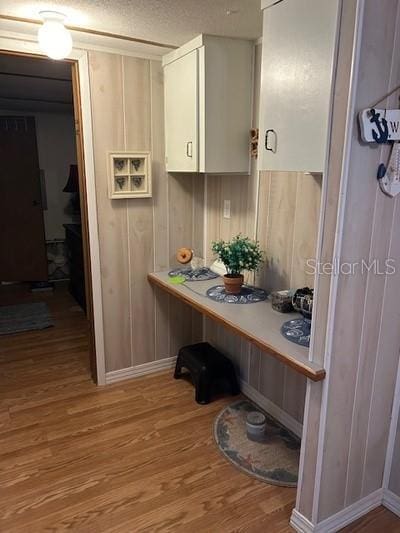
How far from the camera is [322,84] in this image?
154 cm

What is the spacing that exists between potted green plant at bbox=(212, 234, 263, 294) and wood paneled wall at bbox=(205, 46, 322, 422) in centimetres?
17

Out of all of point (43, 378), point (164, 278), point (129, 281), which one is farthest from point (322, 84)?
point (43, 378)

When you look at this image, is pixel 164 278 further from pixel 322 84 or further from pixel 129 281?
pixel 322 84

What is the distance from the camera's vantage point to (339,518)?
1751mm

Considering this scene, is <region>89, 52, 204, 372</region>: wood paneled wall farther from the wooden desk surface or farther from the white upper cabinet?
the wooden desk surface

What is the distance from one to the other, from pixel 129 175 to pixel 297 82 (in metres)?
1.34

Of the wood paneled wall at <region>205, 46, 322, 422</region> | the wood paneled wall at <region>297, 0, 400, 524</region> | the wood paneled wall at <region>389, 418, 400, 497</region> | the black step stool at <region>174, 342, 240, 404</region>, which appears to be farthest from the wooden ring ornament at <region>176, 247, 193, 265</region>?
the wood paneled wall at <region>389, 418, 400, 497</region>

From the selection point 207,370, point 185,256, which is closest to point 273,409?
point 207,370

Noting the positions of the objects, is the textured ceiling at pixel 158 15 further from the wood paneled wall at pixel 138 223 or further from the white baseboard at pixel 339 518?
the white baseboard at pixel 339 518

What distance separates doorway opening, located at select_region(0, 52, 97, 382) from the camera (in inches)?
157

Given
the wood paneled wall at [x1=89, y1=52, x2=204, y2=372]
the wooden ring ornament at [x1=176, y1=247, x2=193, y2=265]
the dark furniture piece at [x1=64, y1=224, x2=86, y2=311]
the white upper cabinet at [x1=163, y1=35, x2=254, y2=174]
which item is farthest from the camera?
the dark furniture piece at [x1=64, y1=224, x2=86, y2=311]

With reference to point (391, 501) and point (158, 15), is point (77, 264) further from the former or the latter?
point (391, 501)

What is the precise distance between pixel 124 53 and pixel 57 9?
652mm

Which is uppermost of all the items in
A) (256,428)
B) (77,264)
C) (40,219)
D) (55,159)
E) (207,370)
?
(55,159)
